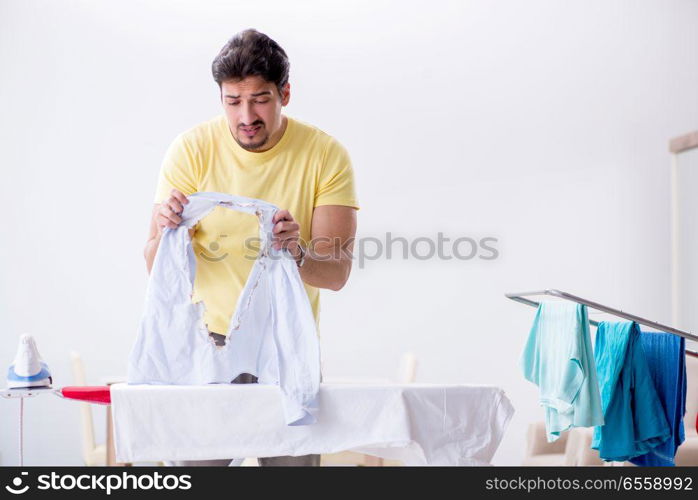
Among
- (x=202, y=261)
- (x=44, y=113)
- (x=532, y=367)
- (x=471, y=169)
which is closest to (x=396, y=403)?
(x=202, y=261)

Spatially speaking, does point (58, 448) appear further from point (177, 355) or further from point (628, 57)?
point (628, 57)

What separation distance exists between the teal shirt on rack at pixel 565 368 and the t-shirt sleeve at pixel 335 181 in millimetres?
637

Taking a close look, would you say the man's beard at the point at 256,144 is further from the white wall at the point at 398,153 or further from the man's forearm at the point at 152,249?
the white wall at the point at 398,153

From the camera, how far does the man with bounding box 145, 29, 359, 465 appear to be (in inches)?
76.4

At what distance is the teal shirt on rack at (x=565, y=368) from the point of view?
2145 mm

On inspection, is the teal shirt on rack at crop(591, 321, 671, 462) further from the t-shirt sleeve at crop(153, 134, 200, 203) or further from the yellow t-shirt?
the t-shirt sleeve at crop(153, 134, 200, 203)

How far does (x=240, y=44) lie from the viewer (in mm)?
1947

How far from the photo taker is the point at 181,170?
2.00 m

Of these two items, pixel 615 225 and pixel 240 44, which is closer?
pixel 240 44

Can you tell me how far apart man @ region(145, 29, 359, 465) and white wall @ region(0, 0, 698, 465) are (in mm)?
2590

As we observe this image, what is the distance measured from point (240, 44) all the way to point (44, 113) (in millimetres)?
2895

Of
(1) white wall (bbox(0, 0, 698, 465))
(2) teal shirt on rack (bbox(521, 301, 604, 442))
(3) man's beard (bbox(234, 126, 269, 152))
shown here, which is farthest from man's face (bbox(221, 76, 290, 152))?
(1) white wall (bbox(0, 0, 698, 465))

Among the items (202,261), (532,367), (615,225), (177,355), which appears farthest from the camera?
(615,225)

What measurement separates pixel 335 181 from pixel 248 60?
343 millimetres
